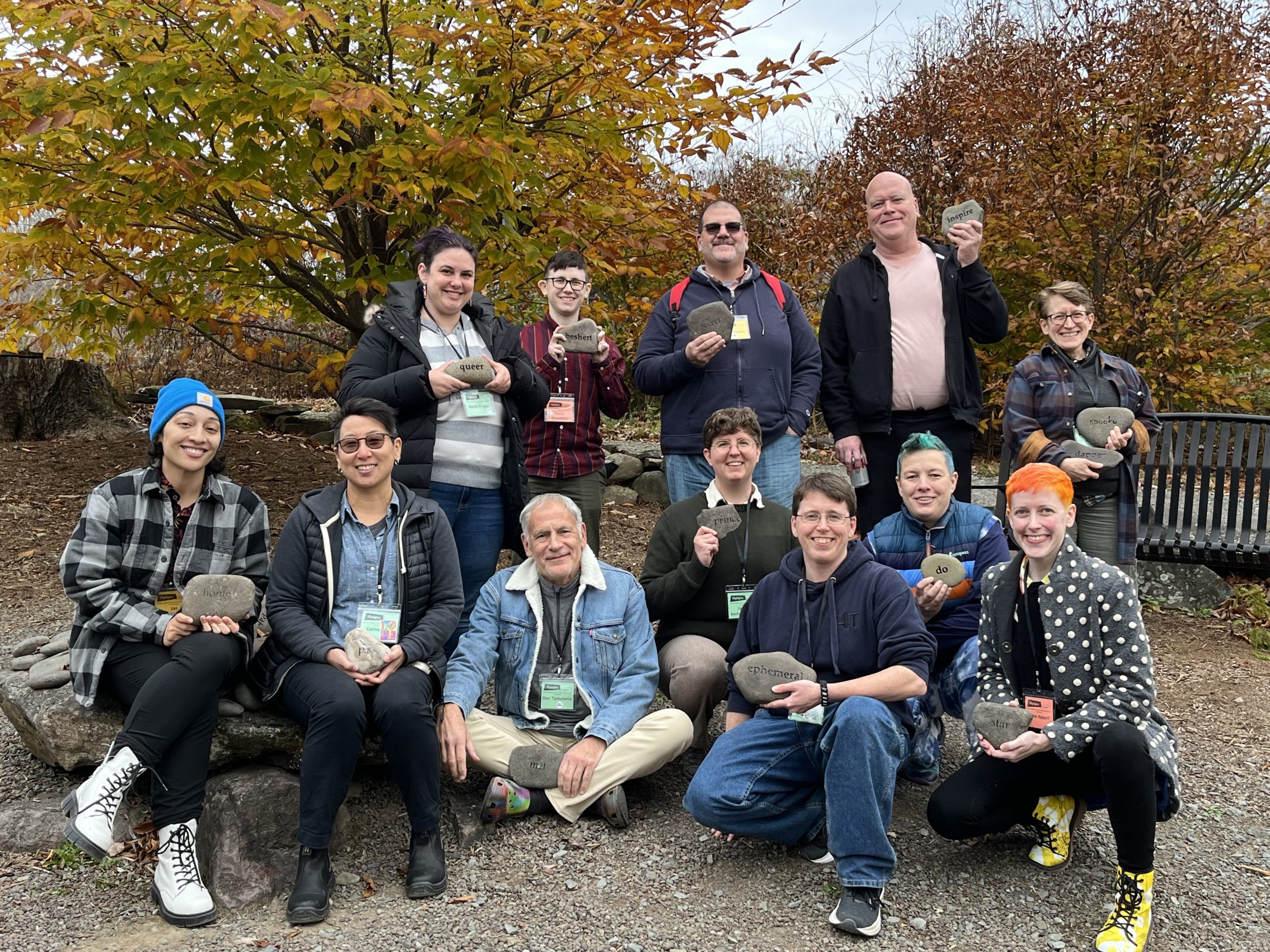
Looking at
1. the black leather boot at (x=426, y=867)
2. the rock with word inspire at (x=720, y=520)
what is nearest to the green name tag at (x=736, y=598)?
the rock with word inspire at (x=720, y=520)

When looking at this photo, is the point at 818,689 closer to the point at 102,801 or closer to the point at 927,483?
the point at 927,483

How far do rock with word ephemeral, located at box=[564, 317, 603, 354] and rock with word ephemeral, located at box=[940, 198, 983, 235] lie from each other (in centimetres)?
146

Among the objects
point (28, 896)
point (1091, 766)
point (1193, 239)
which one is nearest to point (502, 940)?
point (28, 896)

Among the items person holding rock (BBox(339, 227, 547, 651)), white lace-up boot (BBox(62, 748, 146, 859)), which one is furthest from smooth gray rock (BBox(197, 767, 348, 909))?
person holding rock (BBox(339, 227, 547, 651))

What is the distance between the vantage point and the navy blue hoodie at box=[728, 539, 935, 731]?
3.17 metres

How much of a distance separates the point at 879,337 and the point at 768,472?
738 millimetres

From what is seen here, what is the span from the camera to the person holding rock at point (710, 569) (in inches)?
149

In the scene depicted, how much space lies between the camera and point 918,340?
4.30 meters

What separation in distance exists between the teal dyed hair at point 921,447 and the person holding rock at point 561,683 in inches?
42.5

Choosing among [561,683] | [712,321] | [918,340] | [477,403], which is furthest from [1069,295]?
[561,683]

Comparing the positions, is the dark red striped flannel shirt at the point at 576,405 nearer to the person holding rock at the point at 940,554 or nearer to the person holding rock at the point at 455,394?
the person holding rock at the point at 455,394

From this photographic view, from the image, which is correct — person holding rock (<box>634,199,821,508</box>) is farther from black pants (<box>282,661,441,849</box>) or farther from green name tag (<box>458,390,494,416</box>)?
black pants (<box>282,661,441,849</box>)

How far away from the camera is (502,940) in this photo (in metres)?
2.89

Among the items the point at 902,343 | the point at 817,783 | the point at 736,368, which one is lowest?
the point at 817,783
